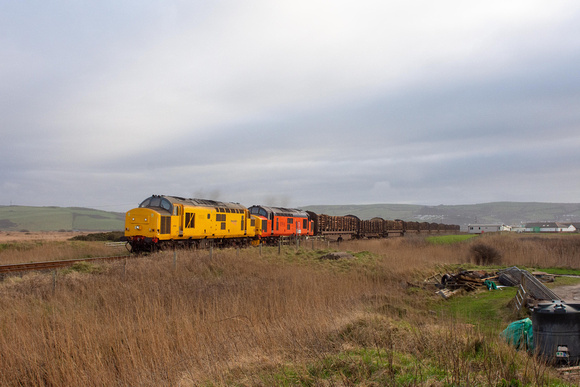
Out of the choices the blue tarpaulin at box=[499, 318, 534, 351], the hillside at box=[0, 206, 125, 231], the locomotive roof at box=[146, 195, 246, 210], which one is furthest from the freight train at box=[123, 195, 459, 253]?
the hillside at box=[0, 206, 125, 231]

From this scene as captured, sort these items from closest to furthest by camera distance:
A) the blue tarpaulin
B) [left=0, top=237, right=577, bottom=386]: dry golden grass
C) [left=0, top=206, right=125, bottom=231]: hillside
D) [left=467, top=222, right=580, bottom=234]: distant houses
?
1. [left=0, top=237, right=577, bottom=386]: dry golden grass
2. the blue tarpaulin
3. [left=467, top=222, right=580, bottom=234]: distant houses
4. [left=0, top=206, right=125, bottom=231]: hillside

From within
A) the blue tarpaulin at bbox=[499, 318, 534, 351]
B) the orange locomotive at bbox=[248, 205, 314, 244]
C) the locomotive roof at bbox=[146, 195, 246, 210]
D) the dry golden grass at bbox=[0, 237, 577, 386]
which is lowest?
the blue tarpaulin at bbox=[499, 318, 534, 351]

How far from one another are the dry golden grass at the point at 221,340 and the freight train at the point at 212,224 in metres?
8.86

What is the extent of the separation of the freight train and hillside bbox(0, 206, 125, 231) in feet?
303

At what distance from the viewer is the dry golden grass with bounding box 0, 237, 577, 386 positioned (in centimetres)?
601

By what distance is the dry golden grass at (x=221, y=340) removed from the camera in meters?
6.01

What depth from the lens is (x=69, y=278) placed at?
14.5 m

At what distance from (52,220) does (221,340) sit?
486ft

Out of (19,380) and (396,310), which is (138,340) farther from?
(396,310)

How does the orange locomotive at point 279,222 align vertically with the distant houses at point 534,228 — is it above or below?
above

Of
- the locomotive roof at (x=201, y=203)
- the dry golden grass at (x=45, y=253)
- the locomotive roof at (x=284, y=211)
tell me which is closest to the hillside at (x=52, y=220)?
the locomotive roof at (x=284, y=211)

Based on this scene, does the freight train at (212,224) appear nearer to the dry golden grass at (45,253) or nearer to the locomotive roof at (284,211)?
the locomotive roof at (284,211)

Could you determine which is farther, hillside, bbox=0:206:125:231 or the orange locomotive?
hillside, bbox=0:206:125:231

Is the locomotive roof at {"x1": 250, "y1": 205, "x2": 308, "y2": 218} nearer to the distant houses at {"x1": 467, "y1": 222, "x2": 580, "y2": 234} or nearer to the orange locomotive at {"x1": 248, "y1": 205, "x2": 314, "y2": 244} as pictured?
the orange locomotive at {"x1": 248, "y1": 205, "x2": 314, "y2": 244}
